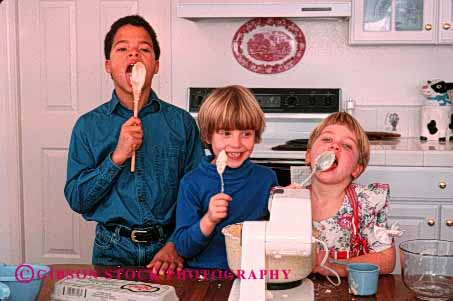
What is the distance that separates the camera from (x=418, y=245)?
4.81ft

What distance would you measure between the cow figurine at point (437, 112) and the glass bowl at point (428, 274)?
223cm

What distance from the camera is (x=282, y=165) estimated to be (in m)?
3.11

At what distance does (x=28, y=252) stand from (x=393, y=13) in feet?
8.04

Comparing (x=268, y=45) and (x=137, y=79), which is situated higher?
(x=268, y=45)

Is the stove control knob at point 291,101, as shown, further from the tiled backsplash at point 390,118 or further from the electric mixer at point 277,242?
the electric mixer at point 277,242

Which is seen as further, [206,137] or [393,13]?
[393,13]

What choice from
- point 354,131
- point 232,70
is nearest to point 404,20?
point 232,70

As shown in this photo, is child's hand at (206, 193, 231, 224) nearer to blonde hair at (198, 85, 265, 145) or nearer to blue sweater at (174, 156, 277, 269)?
blue sweater at (174, 156, 277, 269)

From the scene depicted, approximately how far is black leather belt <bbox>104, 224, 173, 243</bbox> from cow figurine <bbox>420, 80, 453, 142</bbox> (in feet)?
6.86

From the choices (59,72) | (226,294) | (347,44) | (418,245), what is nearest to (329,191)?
(418,245)

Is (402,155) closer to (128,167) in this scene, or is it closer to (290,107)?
(290,107)

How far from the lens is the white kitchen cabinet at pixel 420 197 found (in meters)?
3.03

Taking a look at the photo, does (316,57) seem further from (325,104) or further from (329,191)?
(329,191)

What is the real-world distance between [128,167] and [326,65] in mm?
2076
